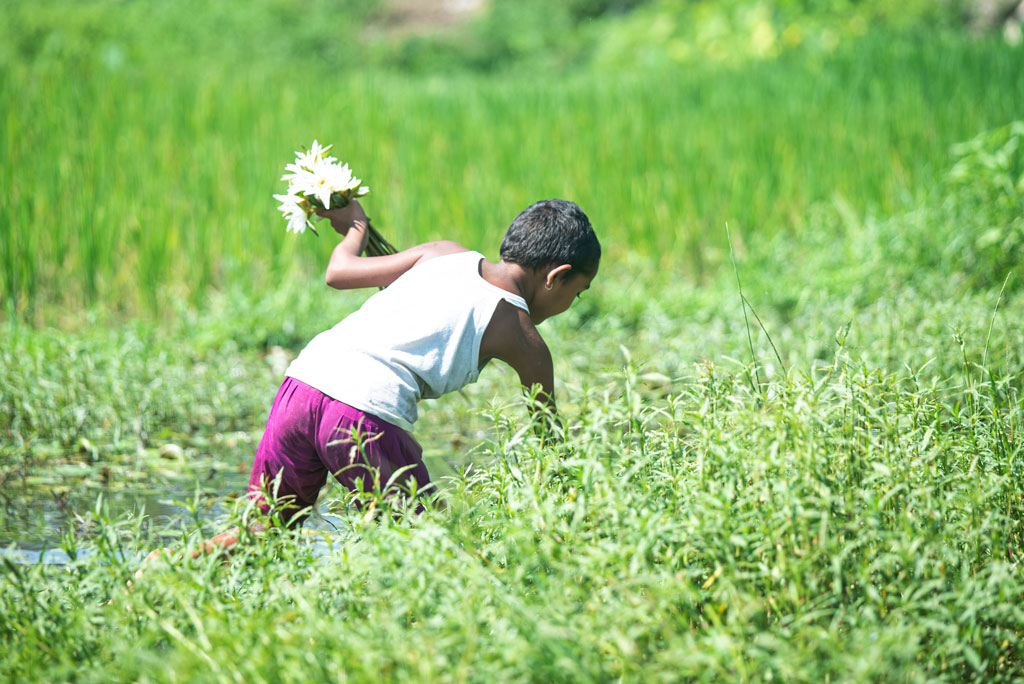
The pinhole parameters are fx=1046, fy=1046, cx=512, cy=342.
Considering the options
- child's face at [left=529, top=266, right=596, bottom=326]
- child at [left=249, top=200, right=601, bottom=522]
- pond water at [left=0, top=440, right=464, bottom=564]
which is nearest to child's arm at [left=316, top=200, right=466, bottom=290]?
child at [left=249, top=200, right=601, bottom=522]

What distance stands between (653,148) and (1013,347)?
12.0 ft

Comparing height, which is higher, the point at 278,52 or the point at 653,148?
the point at 278,52

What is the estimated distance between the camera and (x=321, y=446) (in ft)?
8.00

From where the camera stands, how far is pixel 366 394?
239 cm

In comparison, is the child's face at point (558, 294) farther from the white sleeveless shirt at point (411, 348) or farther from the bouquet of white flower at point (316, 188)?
the bouquet of white flower at point (316, 188)

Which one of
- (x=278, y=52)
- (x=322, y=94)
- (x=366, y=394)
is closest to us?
(x=366, y=394)

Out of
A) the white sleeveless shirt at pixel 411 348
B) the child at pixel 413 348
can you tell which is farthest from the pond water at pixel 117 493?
the white sleeveless shirt at pixel 411 348

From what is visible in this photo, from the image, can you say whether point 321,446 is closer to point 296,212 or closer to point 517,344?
point 517,344

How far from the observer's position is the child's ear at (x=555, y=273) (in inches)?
97.3

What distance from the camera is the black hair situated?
8.14 feet

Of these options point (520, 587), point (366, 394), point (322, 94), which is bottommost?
point (520, 587)

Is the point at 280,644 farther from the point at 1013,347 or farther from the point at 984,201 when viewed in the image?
the point at 984,201

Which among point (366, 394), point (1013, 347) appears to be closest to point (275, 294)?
point (366, 394)

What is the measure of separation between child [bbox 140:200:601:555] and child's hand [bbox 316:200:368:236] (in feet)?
0.62
